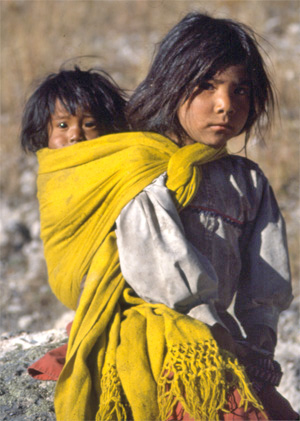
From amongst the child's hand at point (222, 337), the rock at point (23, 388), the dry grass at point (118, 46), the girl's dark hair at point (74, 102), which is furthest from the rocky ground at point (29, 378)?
the dry grass at point (118, 46)

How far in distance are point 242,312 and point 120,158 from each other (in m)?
0.73

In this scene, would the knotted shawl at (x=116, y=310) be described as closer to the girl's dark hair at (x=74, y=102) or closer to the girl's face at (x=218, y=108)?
the girl's face at (x=218, y=108)

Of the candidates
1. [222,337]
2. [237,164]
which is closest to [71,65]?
[237,164]

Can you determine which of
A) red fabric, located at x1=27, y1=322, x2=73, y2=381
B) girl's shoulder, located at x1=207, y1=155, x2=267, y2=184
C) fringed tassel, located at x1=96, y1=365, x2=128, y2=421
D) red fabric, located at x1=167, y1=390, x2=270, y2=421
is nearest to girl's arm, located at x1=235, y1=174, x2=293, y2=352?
girl's shoulder, located at x1=207, y1=155, x2=267, y2=184

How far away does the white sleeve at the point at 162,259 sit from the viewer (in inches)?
70.1

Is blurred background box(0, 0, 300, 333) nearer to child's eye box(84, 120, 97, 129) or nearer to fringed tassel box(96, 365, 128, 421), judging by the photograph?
child's eye box(84, 120, 97, 129)

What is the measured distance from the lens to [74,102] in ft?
7.55

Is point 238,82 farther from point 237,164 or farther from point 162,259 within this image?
point 162,259

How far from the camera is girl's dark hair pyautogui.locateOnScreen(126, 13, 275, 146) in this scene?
198cm

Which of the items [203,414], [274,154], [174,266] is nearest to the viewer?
[203,414]

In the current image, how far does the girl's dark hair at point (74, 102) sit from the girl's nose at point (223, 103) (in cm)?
52

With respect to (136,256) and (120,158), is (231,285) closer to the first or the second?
(136,256)

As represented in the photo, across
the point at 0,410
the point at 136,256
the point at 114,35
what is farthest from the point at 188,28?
the point at 114,35

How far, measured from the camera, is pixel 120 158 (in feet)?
6.56
